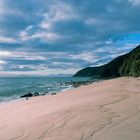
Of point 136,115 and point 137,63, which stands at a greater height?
point 137,63

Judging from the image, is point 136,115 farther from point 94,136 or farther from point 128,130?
point 94,136

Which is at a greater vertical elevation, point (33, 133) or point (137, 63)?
point (137, 63)

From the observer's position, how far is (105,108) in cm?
Answer: 1202

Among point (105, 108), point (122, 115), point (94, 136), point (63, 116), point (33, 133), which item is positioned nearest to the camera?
point (94, 136)

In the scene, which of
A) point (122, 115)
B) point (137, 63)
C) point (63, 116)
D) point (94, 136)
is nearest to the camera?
point (94, 136)

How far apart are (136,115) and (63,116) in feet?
9.83

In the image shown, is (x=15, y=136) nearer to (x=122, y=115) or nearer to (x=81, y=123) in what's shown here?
(x=81, y=123)

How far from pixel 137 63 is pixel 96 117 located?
143ft

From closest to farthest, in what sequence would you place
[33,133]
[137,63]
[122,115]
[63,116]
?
[33,133] → [122,115] → [63,116] → [137,63]

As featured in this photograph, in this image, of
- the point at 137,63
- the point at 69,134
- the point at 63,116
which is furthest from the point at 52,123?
the point at 137,63

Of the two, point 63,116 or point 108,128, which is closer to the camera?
A: point 108,128

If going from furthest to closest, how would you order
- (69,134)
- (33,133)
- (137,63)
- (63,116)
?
(137,63)
(63,116)
(33,133)
(69,134)

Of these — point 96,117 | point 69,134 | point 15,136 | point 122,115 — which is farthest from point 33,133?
point 122,115

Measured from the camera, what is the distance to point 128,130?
8.03 metres
